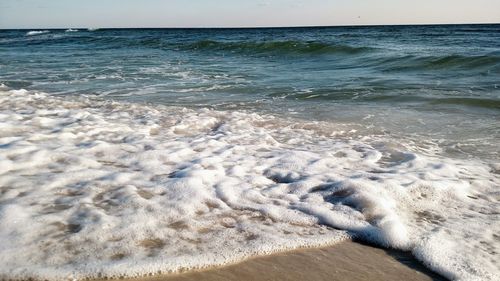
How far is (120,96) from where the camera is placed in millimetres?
7859

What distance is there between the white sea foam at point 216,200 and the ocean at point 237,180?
1 centimetres

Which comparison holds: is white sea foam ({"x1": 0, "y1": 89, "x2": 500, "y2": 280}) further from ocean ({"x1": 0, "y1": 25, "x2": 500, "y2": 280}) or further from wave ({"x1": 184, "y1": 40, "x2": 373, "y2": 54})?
wave ({"x1": 184, "y1": 40, "x2": 373, "y2": 54})

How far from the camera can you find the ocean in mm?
2332

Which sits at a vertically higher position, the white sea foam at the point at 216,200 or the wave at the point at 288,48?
the wave at the point at 288,48

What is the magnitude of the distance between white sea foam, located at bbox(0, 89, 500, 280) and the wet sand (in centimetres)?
7

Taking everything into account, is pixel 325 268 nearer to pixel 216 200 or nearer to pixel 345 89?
pixel 216 200

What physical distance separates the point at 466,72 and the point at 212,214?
10.0m

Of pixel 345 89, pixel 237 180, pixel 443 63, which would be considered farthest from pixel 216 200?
pixel 443 63

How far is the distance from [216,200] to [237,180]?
45 centimetres

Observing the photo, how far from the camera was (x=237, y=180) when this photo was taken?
3434mm

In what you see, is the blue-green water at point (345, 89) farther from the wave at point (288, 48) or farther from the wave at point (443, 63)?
the wave at point (288, 48)

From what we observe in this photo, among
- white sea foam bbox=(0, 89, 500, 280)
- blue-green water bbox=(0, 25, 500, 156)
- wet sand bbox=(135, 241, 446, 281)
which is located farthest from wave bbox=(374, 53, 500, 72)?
wet sand bbox=(135, 241, 446, 281)

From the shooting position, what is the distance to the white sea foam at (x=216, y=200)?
7.45 feet

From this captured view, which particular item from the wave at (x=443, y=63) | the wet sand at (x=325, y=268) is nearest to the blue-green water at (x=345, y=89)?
the wave at (x=443, y=63)
